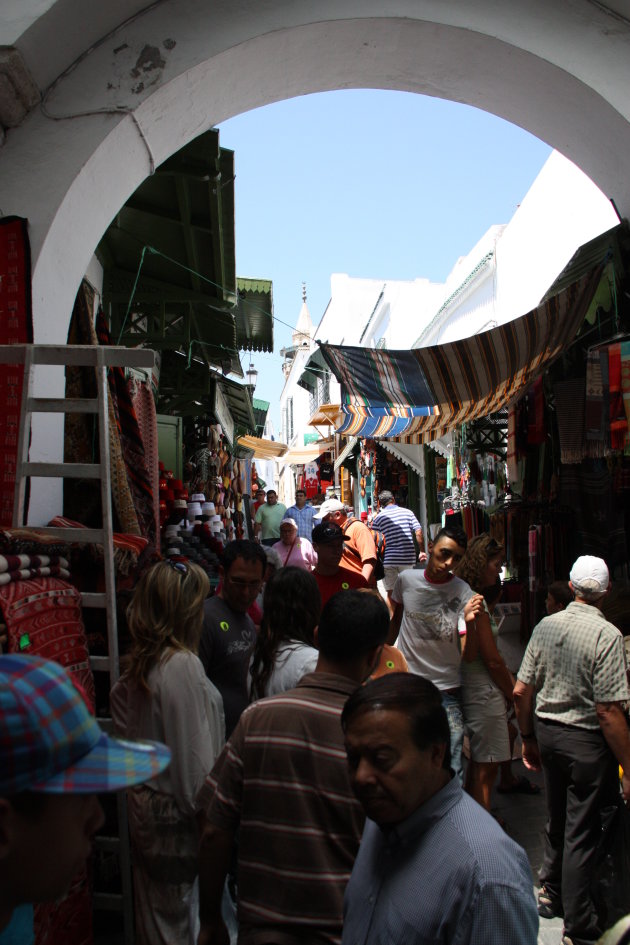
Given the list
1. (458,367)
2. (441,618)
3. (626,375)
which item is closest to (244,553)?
(441,618)

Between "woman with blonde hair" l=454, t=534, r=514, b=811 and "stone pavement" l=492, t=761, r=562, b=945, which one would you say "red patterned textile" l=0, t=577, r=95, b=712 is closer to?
"woman with blonde hair" l=454, t=534, r=514, b=811

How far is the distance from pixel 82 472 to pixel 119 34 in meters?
2.78

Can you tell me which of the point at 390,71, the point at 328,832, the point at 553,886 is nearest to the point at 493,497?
the point at 390,71

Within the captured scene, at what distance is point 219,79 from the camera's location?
4.81 metres

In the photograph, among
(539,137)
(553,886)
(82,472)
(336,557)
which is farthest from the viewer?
(539,137)

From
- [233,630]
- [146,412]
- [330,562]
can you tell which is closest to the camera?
[233,630]

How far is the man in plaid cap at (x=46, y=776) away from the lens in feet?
3.38

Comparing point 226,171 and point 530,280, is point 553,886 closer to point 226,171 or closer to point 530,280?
point 226,171

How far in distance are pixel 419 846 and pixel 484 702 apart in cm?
303

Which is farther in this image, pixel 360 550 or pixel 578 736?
pixel 360 550

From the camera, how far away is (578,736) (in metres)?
3.78

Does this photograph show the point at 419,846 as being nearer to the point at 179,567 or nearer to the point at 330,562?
the point at 179,567

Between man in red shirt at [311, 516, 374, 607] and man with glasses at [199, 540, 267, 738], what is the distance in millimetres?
1626

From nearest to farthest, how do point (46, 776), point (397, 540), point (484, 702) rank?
point (46, 776) < point (484, 702) < point (397, 540)
